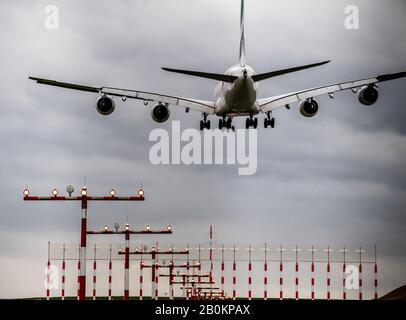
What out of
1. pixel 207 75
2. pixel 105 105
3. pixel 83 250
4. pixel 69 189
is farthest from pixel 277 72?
pixel 83 250

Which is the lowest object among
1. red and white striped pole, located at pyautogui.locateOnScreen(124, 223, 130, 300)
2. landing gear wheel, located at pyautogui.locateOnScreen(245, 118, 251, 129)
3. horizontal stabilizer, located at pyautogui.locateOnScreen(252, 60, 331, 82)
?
red and white striped pole, located at pyautogui.locateOnScreen(124, 223, 130, 300)

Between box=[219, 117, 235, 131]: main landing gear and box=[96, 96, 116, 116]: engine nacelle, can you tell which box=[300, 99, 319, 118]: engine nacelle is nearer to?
box=[219, 117, 235, 131]: main landing gear

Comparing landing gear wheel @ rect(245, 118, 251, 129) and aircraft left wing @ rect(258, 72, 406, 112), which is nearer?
aircraft left wing @ rect(258, 72, 406, 112)

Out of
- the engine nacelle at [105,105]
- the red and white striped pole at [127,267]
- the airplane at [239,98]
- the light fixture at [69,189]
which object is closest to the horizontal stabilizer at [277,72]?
the airplane at [239,98]

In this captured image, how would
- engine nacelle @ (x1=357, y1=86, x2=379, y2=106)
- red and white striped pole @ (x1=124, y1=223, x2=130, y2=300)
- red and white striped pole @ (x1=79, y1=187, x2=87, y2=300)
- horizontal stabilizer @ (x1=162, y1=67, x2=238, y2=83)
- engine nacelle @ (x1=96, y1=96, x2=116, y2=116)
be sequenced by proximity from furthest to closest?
red and white striped pole @ (x1=124, y1=223, x2=130, y2=300) → red and white striped pole @ (x1=79, y1=187, x2=87, y2=300) → engine nacelle @ (x1=96, y1=96, x2=116, y2=116) → engine nacelle @ (x1=357, y1=86, x2=379, y2=106) → horizontal stabilizer @ (x1=162, y1=67, x2=238, y2=83)

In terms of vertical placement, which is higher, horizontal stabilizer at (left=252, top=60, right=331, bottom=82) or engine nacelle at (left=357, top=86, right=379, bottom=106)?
horizontal stabilizer at (left=252, top=60, right=331, bottom=82)

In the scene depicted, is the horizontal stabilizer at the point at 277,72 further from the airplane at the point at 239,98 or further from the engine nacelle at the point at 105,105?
the engine nacelle at the point at 105,105

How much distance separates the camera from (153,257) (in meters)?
128

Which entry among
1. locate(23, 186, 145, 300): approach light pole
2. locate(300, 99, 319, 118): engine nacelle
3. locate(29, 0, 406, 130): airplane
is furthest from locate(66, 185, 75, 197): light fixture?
locate(300, 99, 319, 118): engine nacelle

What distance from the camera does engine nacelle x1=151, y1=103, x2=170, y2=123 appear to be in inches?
2502
